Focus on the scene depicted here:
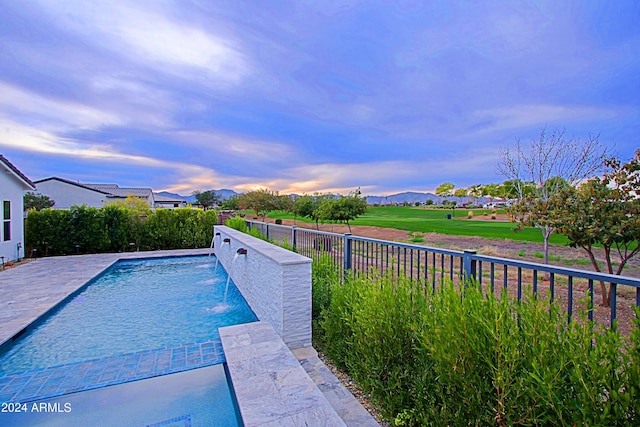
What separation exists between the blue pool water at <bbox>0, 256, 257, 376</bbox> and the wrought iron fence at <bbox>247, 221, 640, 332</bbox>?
1755 mm

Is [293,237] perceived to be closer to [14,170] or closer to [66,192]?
[14,170]

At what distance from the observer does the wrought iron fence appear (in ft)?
5.53

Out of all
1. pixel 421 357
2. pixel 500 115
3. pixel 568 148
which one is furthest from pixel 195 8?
pixel 568 148

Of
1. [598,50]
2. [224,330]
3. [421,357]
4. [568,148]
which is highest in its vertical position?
[598,50]

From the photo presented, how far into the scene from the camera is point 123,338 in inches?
184

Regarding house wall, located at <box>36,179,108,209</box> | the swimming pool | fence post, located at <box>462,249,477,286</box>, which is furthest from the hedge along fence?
house wall, located at <box>36,179,108,209</box>

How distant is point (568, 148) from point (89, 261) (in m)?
16.7

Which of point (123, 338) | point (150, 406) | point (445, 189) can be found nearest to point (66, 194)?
point (123, 338)

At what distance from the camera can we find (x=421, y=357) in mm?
2283

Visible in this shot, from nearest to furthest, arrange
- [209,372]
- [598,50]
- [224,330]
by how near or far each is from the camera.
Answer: [209,372] < [224,330] < [598,50]

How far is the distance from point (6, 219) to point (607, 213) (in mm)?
16180

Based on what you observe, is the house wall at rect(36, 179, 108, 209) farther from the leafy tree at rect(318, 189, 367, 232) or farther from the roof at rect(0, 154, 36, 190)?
the leafy tree at rect(318, 189, 367, 232)

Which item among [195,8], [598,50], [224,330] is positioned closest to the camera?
[224,330]

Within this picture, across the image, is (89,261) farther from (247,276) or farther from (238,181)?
(238,181)
